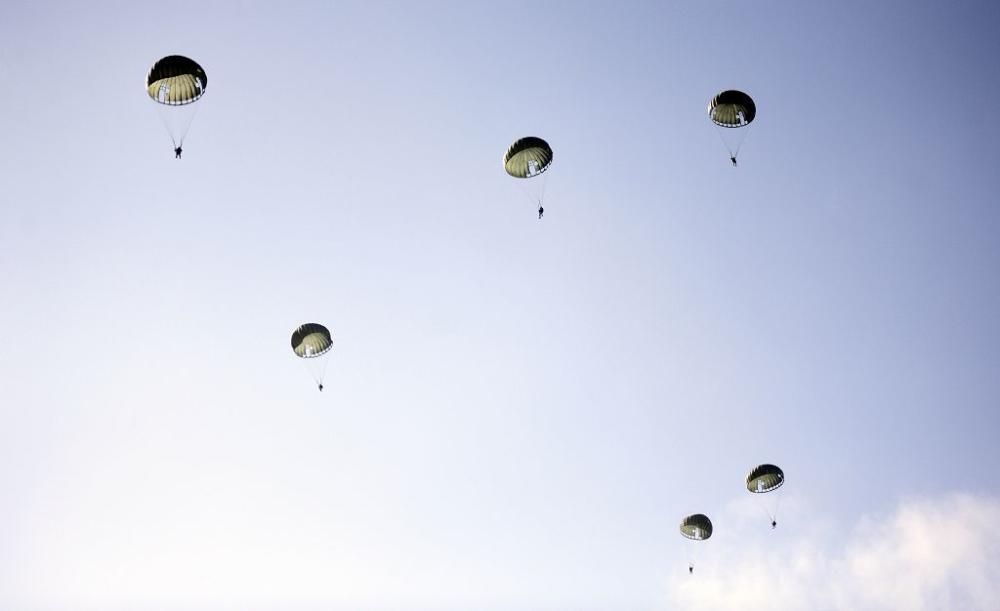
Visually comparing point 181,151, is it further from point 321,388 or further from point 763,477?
point 763,477

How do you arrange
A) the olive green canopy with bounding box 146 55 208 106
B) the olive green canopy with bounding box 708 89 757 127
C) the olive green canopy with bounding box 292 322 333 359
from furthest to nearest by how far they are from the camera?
the olive green canopy with bounding box 292 322 333 359
the olive green canopy with bounding box 708 89 757 127
the olive green canopy with bounding box 146 55 208 106

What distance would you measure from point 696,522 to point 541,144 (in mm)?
25191

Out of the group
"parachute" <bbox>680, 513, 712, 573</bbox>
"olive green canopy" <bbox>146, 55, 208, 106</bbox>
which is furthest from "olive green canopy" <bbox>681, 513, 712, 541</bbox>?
"olive green canopy" <bbox>146, 55, 208, 106</bbox>

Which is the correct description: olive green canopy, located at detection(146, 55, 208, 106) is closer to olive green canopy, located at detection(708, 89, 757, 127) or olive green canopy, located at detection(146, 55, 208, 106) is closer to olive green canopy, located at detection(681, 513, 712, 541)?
olive green canopy, located at detection(708, 89, 757, 127)

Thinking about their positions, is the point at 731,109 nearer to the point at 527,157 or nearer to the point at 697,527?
the point at 527,157

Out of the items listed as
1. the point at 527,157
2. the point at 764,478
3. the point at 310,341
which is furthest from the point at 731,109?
the point at 310,341

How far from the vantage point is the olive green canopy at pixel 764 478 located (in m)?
53.4

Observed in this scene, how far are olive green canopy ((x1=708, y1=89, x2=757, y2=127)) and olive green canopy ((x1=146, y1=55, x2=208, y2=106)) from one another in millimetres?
26519

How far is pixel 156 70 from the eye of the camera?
41.6 meters

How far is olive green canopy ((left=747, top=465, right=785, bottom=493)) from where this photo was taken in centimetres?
5341

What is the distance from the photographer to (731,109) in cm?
4809

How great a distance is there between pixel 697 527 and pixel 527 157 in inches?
985

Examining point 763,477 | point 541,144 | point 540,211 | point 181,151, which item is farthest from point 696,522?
point 181,151

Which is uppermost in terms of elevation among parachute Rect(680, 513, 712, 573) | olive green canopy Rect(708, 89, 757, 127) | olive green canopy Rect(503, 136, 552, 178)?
olive green canopy Rect(708, 89, 757, 127)
